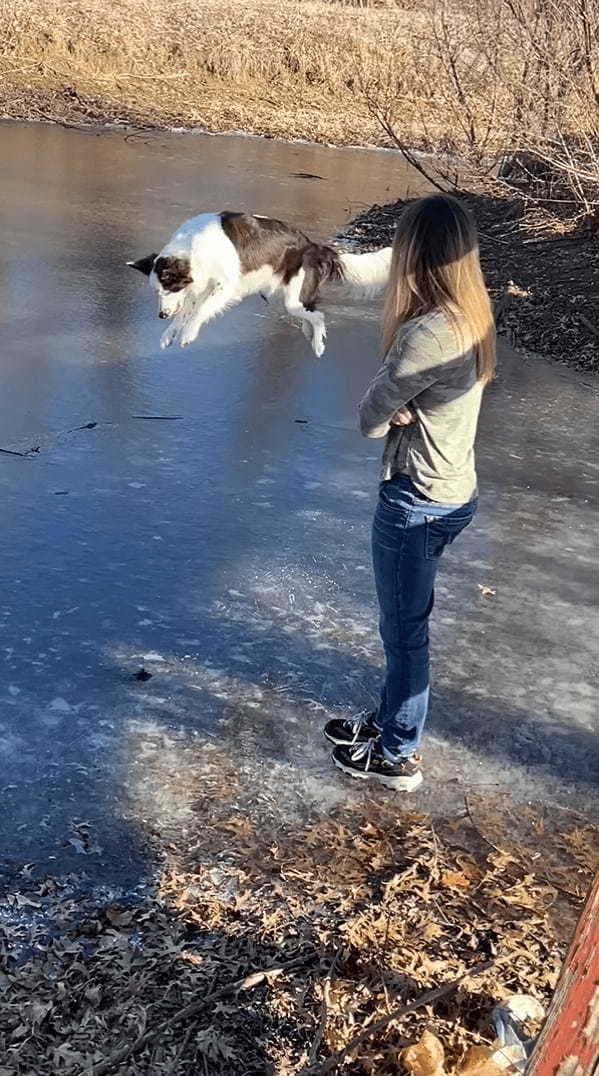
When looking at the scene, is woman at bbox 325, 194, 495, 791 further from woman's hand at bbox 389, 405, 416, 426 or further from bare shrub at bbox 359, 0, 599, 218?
bare shrub at bbox 359, 0, 599, 218

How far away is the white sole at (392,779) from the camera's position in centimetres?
374

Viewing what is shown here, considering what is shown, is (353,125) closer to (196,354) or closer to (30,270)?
(30,270)

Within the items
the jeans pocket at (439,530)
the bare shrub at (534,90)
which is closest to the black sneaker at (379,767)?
the jeans pocket at (439,530)

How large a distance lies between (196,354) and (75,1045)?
18.8 feet

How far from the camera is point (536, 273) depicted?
403 inches

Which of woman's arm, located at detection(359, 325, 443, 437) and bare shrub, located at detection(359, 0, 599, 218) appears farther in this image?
bare shrub, located at detection(359, 0, 599, 218)

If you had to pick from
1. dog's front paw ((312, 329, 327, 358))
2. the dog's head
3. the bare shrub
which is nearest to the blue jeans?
the dog's head

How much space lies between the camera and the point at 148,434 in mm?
6387

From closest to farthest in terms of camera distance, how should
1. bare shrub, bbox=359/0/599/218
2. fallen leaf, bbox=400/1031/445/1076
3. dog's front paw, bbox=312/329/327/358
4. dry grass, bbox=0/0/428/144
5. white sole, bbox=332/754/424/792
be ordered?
fallen leaf, bbox=400/1031/445/1076 < white sole, bbox=332/754/424/792 < dog's front paw, bbox=312/329/327/358 < bare shrub, bbox=359/0/599/218 < dry grass, bbox=0/0/428/144

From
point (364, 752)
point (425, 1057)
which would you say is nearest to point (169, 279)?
point (364, 752)

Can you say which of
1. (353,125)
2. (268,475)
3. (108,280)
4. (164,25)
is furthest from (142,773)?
(164,25)

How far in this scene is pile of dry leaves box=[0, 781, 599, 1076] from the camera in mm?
2766

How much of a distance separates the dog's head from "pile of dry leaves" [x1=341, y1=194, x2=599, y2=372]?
273 cm

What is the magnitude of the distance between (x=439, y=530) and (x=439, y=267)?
2.49 ft
